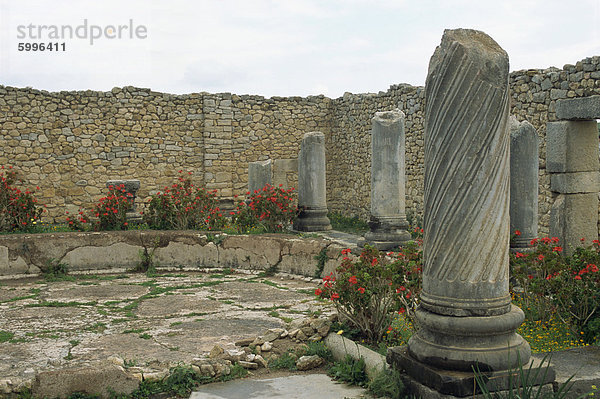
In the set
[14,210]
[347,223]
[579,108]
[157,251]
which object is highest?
[579,108]

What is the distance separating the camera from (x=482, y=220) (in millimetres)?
3285

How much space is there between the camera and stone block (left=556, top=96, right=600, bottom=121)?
713 cm

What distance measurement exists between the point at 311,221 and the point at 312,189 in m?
0.66

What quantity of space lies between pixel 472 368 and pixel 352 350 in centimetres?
145

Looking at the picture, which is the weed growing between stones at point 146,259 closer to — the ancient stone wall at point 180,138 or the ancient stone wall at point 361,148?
the ancient stone wall at point 180,138

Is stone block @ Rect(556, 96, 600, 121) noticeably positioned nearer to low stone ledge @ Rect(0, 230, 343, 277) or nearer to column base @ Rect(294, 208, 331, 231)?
low stone ledge @ Rect(0, 230, 343, 277)

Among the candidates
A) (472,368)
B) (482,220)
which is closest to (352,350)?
(472,368)

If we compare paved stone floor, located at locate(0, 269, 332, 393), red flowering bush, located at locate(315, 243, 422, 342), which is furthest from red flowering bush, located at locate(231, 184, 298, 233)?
red flowering bush, located at locate(315, 243, 422, 342)

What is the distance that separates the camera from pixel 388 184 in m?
8.91

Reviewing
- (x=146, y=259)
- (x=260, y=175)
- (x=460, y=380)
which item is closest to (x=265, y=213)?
(x=260, y=175)

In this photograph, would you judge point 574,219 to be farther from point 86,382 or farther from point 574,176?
point 86,382

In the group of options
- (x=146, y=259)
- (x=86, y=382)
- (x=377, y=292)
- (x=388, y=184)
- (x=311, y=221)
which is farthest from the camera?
(x=311, y=221)

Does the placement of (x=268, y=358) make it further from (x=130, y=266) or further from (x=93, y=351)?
(x=130, y=266)

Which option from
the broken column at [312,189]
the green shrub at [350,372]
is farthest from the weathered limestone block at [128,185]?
the green shrub at [350,372]
